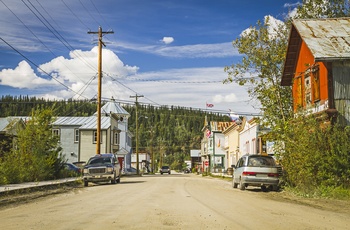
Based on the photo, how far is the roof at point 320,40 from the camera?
2172cm

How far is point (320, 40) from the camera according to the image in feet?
76.2

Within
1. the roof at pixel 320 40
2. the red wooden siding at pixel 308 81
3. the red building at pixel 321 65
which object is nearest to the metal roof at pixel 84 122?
the roof at pixel 320 40

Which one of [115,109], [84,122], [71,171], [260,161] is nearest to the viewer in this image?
[260,161]

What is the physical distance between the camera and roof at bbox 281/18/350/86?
21719 millimetres

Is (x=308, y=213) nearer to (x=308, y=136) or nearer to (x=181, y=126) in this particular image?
(x=308, y=136)

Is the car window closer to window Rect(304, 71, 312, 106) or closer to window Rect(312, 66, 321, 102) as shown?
window Rect(312, 66, 321, 102)

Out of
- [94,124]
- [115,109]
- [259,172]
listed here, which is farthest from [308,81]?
[115,109]

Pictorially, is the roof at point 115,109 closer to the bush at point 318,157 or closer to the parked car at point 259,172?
the parked car at point 259,172

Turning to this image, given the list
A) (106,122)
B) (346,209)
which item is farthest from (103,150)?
(346,209)

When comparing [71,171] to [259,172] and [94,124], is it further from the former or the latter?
[94,124]

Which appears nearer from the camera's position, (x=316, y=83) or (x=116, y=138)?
(x=316, y=83)

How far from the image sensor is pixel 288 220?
9.95 metres

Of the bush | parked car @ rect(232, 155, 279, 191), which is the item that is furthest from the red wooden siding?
parked car @ rect(232, 155, 279, 191)

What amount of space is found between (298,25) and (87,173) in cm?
1573
